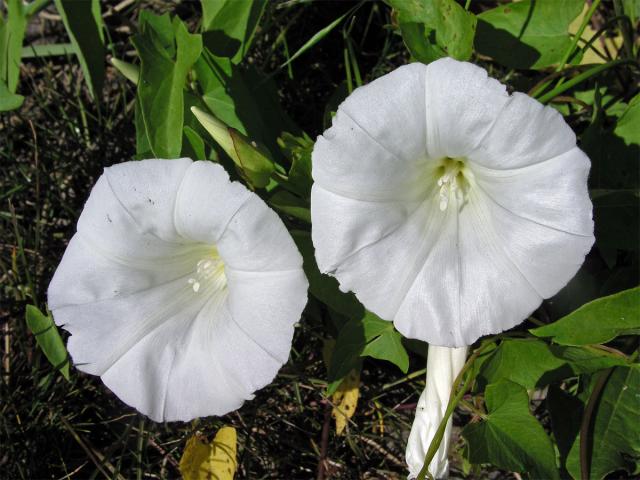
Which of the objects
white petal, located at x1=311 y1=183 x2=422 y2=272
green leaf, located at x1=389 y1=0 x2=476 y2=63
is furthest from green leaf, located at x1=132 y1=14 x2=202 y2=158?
green leaf, located at x1=389 y1=0 x2=476 y2=63

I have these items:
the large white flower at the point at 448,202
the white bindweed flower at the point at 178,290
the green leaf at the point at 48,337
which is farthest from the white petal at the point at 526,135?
the green leaf at the point at 48,337

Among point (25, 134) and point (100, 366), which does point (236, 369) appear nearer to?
point (100, 366)

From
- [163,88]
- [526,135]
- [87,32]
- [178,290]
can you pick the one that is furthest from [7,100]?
[526,135]

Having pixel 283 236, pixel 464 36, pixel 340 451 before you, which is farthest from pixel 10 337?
pixel 464 36

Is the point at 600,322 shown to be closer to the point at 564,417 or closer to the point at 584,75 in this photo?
the point at 564,417

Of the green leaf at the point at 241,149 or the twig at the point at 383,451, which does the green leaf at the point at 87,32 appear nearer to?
the green leaf at the point at 241,149

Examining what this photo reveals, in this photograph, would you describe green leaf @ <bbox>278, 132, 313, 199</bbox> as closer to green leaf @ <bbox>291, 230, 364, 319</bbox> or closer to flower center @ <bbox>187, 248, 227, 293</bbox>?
green leaf @ <bbox>291, 230, 364, 319</bbox>
